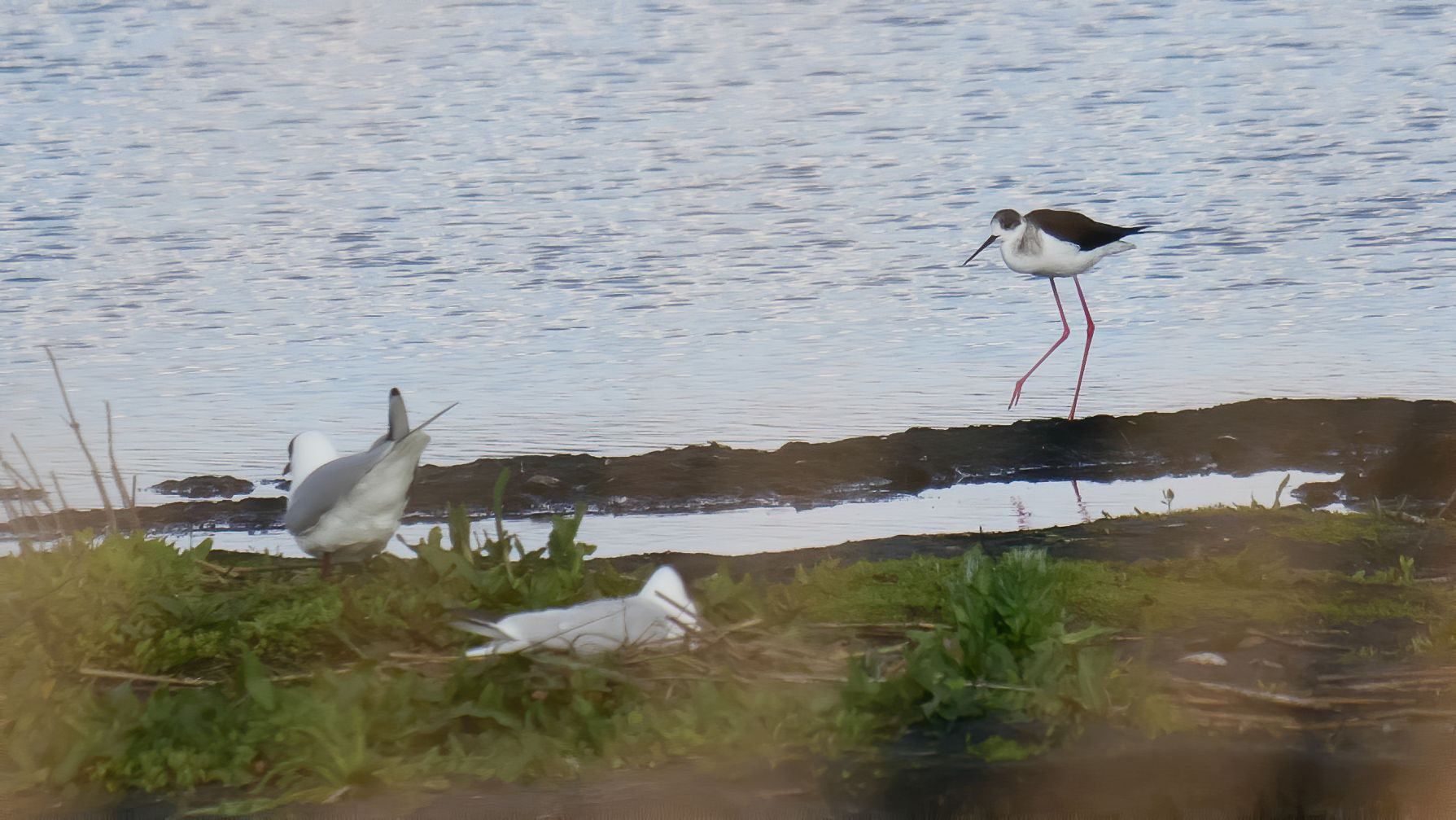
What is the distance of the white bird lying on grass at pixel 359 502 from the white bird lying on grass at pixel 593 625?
1353 mm

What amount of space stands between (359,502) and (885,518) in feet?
9.87

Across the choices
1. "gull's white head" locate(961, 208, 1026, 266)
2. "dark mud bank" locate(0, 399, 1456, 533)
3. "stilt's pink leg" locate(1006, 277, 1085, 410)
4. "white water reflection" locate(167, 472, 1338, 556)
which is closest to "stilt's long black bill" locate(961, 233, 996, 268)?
"gull's white head" locate(961, 208, 1026, 266)

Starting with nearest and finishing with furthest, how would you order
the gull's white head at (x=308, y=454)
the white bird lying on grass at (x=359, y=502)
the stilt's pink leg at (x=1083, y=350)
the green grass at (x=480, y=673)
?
the green grass at (x=480, y=673) → the white bird lying on grass at (x=359, y=502) → the gull's white head at (x=308, y=454) → the stilt's pink leg at (x=1083, y=350)

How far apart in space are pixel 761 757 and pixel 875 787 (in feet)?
0.71

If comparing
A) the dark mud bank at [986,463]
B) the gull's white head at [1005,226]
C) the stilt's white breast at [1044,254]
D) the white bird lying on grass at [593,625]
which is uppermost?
the white bird lying on grass at [593,625]

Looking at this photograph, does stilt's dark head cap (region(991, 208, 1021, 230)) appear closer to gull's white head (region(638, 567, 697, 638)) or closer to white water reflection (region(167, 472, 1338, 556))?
white water reflection (region(167, 472, 1338, 556))

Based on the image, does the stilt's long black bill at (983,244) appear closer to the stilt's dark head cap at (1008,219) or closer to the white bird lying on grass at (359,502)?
the stilt's dark head cap at (1008,219)

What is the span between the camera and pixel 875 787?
2.66 metres

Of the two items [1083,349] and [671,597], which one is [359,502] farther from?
[1083,349]

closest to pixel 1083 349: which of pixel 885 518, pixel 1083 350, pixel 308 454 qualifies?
pixel 1083 350

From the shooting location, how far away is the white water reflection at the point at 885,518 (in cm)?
650

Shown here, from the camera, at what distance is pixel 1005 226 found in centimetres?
1138

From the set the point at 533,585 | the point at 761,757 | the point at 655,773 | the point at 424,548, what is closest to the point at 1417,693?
the point at 761,757

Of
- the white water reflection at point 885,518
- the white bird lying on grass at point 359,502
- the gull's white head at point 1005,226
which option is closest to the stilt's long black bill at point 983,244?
the gull's white head at point 1005,226
